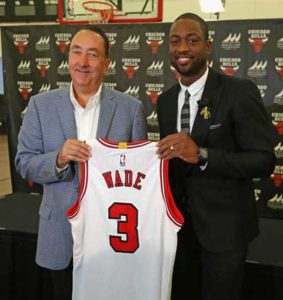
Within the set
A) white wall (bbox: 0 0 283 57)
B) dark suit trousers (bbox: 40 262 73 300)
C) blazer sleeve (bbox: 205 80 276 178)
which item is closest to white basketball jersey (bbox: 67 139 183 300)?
dark suit trousers (bbox: 40 262 73 300)

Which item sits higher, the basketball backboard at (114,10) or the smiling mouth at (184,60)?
the basketball backboard at (114,10)

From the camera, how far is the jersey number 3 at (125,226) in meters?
1.54

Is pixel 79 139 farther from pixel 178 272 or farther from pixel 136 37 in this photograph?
pixel 136 37

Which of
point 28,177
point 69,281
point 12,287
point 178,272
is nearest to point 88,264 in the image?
point 69,281

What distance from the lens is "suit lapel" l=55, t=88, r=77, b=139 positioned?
1.58 m

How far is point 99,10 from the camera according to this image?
4.30 metres

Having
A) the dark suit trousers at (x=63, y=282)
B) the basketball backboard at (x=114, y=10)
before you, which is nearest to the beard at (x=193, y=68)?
the dark suit trousers at (x=63, y=282)

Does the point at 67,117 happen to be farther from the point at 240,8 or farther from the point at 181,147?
the point at 240,8

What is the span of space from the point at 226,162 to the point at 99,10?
3.36 meters

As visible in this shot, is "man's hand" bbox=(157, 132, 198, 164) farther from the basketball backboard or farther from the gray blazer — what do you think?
the basketball backboard

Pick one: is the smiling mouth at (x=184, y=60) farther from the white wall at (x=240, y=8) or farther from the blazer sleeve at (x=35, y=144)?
the white wall at (x=240, y=8)

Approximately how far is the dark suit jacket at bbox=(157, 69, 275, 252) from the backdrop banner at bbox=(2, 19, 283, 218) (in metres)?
1.71

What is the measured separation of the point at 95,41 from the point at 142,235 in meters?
0.78

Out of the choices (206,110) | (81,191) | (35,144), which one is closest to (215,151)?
(206,110)
